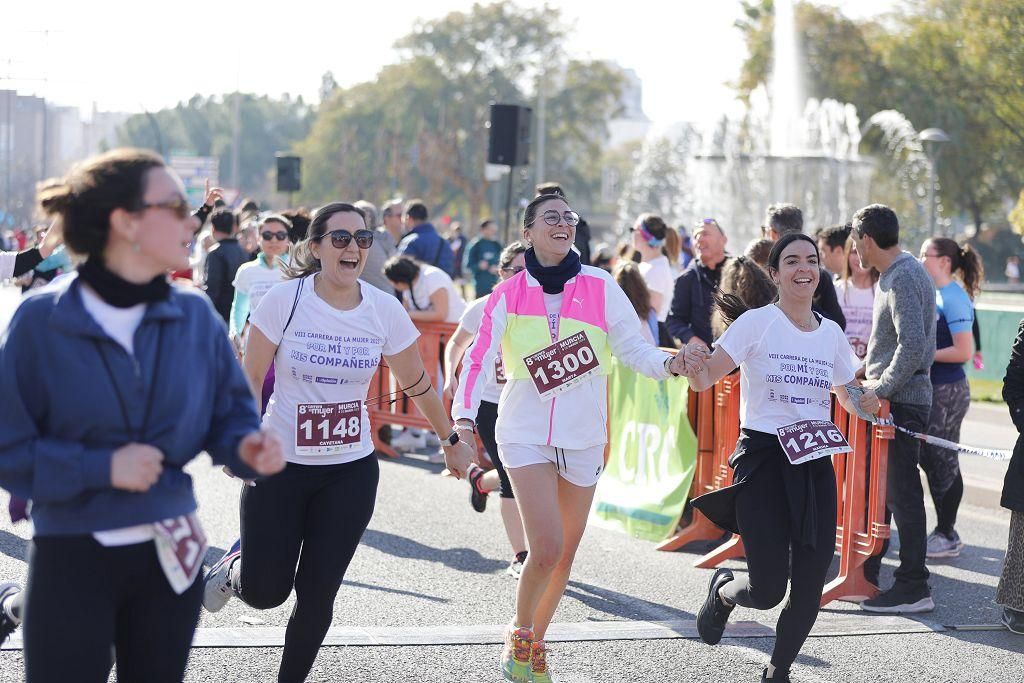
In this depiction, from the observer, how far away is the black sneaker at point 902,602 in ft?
23.9

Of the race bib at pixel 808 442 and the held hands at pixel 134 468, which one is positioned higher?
the held hands at pixel 134 468

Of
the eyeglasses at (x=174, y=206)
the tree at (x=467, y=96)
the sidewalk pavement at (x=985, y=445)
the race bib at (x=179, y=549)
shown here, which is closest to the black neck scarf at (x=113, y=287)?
the eyeglasses at (x=174, y=206)

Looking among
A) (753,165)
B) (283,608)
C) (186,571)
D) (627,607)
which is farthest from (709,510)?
(753,165)

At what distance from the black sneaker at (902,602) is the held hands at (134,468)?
4879mm

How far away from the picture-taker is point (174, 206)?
11.2ft

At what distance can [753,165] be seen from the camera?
126 ft

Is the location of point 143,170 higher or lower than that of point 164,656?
higher

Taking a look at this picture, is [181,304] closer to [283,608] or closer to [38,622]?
[38,622]

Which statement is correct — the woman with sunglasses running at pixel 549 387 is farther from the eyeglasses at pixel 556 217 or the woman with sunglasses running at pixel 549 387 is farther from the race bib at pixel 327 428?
the race bib at pixel 327 428

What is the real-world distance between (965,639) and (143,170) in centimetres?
478

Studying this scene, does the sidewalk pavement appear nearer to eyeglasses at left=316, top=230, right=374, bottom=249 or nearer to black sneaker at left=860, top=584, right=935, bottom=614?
black sneaker at left=860, top=584, right=935, bottom=614

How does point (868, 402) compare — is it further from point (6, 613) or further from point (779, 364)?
point (6, 613)

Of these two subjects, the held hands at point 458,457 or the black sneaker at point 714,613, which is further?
the black sneaker at point 714,613

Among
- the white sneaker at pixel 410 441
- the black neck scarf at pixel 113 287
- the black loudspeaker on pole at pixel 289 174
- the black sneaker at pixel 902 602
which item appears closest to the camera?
the black neck scarf at pixel 113 287
